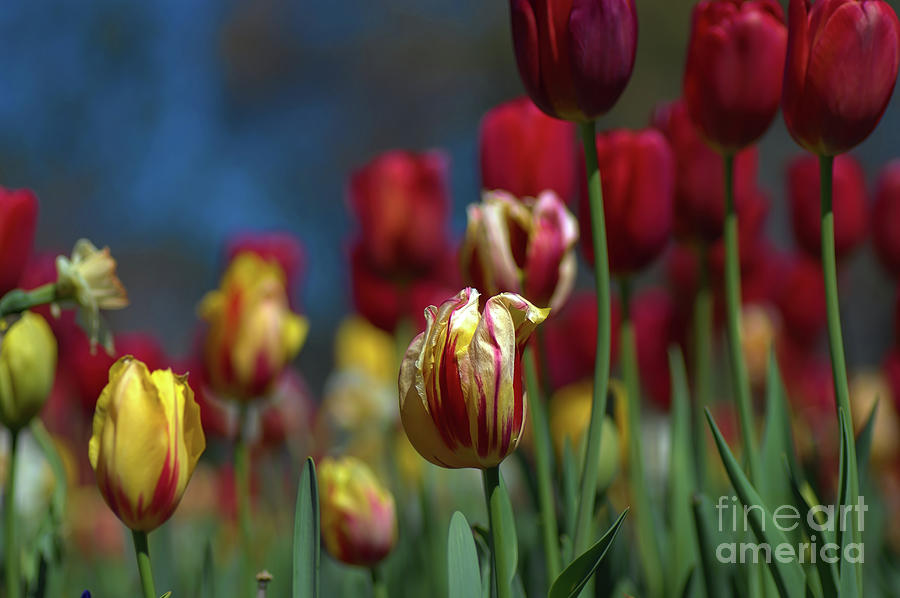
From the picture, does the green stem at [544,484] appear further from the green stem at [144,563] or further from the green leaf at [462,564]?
the green stem at [144,563]

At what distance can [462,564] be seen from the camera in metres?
0.66

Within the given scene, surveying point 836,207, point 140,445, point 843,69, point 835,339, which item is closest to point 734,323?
point 835,339

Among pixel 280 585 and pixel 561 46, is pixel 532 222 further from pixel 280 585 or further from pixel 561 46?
pixel 280 585

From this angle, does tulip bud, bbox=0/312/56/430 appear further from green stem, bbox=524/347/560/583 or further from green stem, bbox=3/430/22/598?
green stem, bbox=524/347/560/583

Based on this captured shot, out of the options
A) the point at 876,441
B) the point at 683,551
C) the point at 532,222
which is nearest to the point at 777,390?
the point at 683,551

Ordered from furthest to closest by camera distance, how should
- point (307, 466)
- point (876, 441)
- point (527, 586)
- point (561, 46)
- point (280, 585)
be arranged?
point (876, 441) < point (280, 585) < point (527, 586) < point (561, 46) < point (307, 466)

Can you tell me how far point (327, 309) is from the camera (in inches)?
340

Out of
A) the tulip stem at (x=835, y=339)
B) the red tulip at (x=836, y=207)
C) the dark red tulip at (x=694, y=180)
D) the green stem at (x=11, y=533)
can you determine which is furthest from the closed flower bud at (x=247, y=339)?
the red tulip at (x=836, y=207)

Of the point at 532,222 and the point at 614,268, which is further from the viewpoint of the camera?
the point at 614,268

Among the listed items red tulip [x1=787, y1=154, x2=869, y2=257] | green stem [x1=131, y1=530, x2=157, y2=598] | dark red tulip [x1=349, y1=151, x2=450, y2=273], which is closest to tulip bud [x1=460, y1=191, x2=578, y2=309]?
green stem [x1=131, y1=530, x2=157, y2=598]

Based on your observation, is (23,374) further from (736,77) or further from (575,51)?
(736,77)

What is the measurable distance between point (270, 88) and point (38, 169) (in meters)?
2.22

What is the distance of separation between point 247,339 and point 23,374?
31 centimetres

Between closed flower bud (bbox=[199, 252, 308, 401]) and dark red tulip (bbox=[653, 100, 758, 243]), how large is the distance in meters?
0.51
